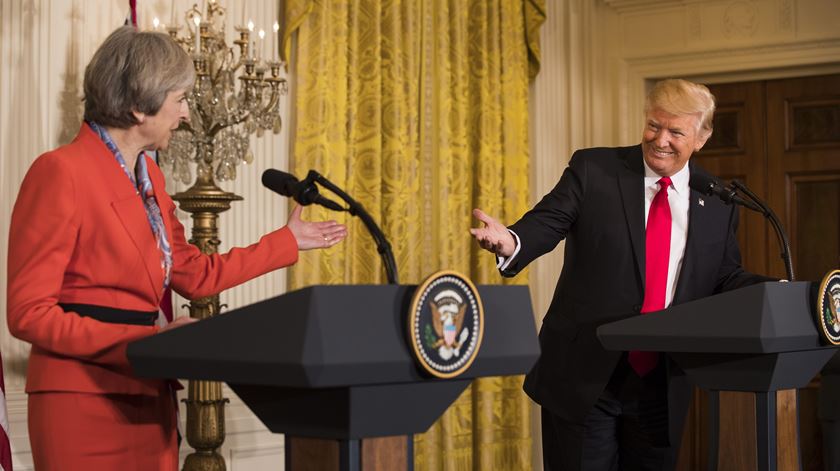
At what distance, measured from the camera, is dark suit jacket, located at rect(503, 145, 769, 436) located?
301 centimetres

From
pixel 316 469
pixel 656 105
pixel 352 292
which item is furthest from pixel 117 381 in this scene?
pixel 656 105

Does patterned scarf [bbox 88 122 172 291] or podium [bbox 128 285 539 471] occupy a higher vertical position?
patterned scarf [bbox 88 122 172 291]

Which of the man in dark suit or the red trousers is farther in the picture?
the man in dark suit

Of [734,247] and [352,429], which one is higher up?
[734,247]

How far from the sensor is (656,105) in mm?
3119

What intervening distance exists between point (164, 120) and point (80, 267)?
0.35 metres

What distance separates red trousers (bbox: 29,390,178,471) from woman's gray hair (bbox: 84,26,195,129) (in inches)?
21.9

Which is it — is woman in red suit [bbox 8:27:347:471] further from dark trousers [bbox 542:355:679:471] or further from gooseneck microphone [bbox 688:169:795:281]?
gooseneck microphone [bbox 688:169:795:281]

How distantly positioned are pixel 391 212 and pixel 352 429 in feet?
11.4

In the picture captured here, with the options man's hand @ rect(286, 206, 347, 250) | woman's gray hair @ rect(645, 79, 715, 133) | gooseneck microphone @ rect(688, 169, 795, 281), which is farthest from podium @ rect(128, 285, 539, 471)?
woman's gray hair @ rect(645, 79, 715, 133)

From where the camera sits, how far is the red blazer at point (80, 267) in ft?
6.38

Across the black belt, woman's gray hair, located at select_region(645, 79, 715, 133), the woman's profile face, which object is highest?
woman's gray hair, located at select_region(645, 79, 715, 133)

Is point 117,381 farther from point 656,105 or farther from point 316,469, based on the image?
point 656,105

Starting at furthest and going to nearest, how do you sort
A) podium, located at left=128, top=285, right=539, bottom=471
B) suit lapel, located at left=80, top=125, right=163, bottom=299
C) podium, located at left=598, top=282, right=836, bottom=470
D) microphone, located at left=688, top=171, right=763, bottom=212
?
1. microphone, located at left=688, top=171, right=763, bottom=212
2. podium, located at left=598, top=282, right=836, bottom=470
3. suit lapel, located at left=80, top=125, right=163, bottom=299
4. podium, located at left=128, top=285, right=539, bottom=471
